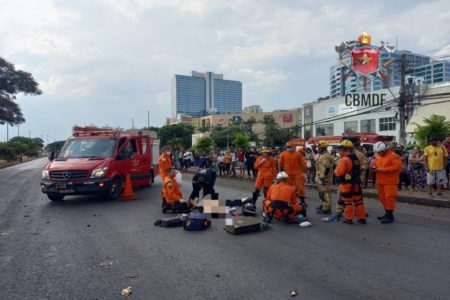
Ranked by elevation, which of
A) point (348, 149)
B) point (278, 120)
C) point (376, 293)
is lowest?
point (376, 293)

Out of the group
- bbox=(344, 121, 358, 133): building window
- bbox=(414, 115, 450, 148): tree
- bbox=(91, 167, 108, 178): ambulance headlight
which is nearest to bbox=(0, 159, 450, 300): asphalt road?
bbox=(91, 167, 108, 178): ambulance headlight

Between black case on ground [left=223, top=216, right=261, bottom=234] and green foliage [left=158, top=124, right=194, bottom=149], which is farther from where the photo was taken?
green foliage [left=158, top=124, right=194, bottom=149]

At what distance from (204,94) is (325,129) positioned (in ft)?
421

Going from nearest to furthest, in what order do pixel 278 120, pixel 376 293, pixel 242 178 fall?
pixel 376 293, pixel 242 178, pixel 278 120

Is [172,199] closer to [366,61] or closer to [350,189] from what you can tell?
[350,189]

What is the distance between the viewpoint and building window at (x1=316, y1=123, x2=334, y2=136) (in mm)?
47406

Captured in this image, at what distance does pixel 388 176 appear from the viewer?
25.9ft

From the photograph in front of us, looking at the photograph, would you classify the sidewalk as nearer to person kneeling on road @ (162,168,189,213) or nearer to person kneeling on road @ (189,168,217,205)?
person kneeling on road @ (189,168,217,205)

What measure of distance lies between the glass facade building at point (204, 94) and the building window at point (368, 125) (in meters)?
114

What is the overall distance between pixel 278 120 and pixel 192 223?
110m

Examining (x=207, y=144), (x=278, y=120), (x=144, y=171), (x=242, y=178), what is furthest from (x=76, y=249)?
(x=278, y=120)

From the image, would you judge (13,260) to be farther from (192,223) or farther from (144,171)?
(144,171)

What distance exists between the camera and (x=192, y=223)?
7.32m

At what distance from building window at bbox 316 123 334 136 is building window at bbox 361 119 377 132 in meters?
4.92
